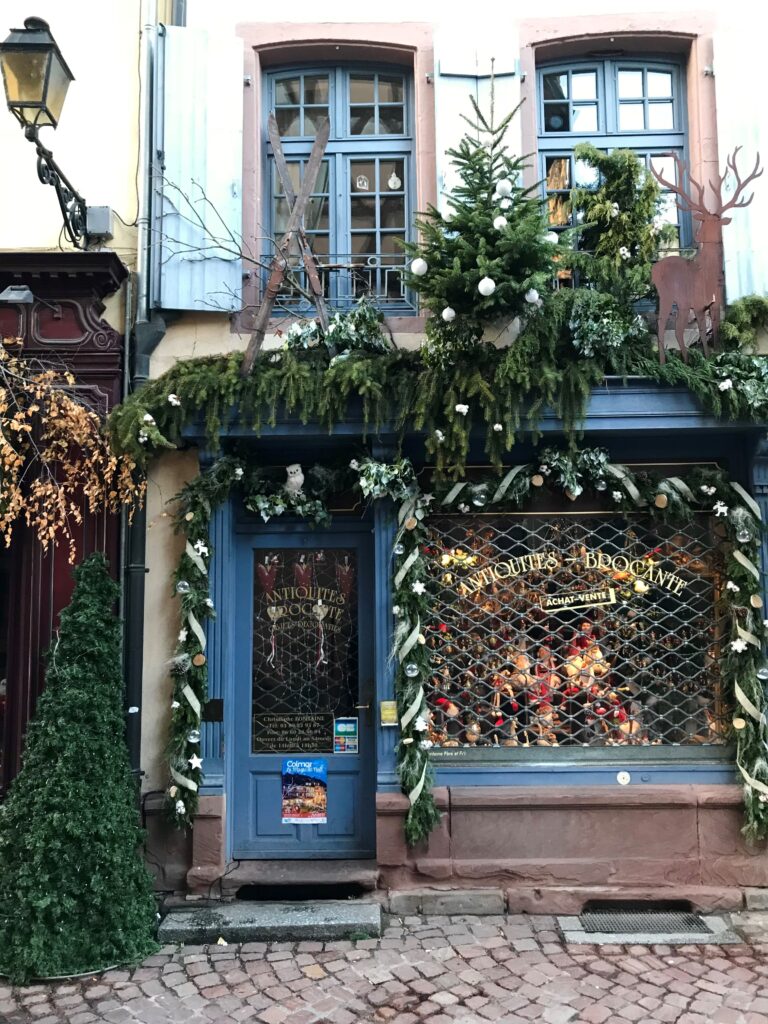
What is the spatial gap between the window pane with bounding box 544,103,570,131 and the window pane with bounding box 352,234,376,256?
162 cm

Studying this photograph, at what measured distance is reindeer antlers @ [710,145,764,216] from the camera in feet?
18.5

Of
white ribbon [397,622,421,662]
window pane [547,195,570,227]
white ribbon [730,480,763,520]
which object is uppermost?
window pane [547,195,570,227]

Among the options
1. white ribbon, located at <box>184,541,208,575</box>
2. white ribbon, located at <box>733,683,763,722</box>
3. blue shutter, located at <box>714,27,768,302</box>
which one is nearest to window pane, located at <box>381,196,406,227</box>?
blue shutter, located at <box>714,27,768,302</box>

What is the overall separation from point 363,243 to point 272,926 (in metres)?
4.86

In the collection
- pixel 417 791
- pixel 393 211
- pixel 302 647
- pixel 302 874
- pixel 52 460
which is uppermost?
pixel 393 211

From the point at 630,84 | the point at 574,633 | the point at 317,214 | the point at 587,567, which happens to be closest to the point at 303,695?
the point at 574,633

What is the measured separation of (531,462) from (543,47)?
3232 millimetres

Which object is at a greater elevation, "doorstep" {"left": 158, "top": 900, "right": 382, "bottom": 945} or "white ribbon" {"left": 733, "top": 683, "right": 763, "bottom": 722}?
"white ribbon" {"left": 733, "top": 683, "right": 763, "bottom": 722}

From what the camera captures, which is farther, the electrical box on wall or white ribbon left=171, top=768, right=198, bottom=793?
the electrical box on wall

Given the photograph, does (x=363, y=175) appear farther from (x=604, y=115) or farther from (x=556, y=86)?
(x=604, y=115)

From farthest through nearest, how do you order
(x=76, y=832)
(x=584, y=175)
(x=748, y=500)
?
(x=584, y=175), (x=748, y=500), (x=76, y=832)

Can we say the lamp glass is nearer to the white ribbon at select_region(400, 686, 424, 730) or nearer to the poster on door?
the white ribbon at select_region(400, 686, 424, 730)

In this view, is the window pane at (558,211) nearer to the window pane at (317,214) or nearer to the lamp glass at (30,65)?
the window pane at (317,214)

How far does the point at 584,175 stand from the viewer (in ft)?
21.1
